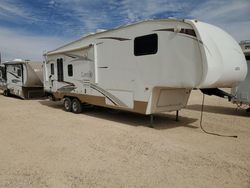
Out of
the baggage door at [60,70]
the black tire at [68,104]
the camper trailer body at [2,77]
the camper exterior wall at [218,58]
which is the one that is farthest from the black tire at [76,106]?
the camper trailer body at [2,77]

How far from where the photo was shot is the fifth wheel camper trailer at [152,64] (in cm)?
662

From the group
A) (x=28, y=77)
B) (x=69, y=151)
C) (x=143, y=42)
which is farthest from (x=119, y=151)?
(x=28, y=77)

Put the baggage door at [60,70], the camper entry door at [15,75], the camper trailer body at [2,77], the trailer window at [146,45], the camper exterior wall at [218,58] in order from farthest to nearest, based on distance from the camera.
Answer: the camper trailer body at [2,77]
the camper entry door at [15,75]
the baggage door at [60,70]
the trailer window at [146,45]
the camper exterior wall at [218,58]

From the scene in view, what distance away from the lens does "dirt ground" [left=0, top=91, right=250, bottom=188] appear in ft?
14.3

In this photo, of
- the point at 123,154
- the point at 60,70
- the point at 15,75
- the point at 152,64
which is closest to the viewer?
the point at 123,154

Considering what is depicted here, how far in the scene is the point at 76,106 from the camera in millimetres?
11570

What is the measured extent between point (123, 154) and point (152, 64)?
10.3 feet

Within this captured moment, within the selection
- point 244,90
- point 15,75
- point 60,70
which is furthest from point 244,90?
point 15,75

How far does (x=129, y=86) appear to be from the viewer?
8.51m

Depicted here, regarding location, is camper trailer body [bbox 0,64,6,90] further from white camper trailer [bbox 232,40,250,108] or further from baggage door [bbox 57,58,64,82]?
white camper trailer [bbox 232,40,250,108]

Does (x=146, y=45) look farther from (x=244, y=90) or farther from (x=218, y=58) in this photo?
(x=244, y=90)

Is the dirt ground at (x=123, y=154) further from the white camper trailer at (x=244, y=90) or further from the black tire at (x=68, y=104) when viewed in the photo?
the black tire at (x=68, y=104)

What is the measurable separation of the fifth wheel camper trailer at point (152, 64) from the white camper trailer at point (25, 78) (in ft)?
23.1

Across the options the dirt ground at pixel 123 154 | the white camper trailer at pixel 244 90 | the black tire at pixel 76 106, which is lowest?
the dirt ground at pixel 123 154
